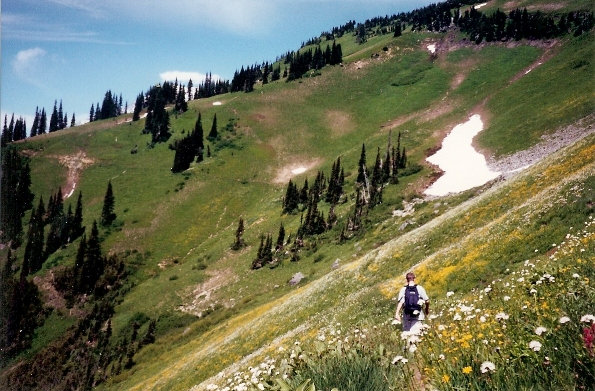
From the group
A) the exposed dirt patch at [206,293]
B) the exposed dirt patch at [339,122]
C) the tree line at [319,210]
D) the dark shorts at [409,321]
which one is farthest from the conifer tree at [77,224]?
the dark shorts at [409,321]

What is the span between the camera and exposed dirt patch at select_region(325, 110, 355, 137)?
12531 centimetres

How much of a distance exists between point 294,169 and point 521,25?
10606 centimetres

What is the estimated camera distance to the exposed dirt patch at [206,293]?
5888 cm

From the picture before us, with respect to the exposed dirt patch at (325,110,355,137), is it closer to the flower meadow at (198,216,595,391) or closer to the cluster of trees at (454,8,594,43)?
the cluster of trees at (454,8,594,43)

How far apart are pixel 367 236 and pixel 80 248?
199 ft

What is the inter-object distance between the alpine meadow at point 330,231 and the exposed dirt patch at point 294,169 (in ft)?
Result: 3.11

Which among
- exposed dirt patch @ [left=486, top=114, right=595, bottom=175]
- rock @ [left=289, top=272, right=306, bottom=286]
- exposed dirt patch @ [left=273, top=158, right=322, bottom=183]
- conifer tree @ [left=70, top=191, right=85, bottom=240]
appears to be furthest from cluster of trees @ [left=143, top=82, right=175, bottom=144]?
exposed dirt patch @ [left=486, top=114, right=595, bottom=175]

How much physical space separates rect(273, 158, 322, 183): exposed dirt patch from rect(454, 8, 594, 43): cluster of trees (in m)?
89.5

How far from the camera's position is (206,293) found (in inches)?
2461

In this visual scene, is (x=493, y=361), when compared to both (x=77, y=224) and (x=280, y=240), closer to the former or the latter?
(x=280, y=240)

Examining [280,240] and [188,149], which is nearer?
[280,240]

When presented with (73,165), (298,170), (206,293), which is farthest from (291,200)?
(73,165)

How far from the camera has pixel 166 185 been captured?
334ft

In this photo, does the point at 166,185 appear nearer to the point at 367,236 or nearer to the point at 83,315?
the point at 83,315
